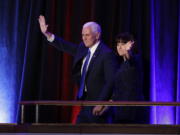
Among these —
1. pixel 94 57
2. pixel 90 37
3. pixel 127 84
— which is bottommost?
pixel 127 84

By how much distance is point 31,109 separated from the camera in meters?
5.11

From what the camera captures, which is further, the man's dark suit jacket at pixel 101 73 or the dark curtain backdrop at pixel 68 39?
the dark curtain backdrop at pixel 68 39

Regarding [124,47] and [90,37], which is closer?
[124,47]

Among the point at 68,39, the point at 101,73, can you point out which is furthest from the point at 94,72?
the point at 68,39

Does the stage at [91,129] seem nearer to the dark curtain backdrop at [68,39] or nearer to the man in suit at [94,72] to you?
the man in suit at [94,72]

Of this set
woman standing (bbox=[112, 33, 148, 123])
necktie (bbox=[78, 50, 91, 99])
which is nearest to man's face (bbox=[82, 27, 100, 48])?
necktie (bbox=[78, 50, 91, 99])

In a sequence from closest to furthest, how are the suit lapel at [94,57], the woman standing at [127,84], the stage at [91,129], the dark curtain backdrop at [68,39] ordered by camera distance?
the stage at [91,129]
the woman standing at [127,84]
the suit lapel at [94,57]
the dark curtain backdrop at [68,39]

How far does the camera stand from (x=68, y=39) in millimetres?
5102

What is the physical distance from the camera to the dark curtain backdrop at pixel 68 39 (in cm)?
487

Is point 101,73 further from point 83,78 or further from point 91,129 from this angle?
point 91,129

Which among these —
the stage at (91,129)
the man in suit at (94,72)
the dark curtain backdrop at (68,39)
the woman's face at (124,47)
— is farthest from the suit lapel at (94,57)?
the stage at (91,129)

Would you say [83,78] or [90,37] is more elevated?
[90,37]

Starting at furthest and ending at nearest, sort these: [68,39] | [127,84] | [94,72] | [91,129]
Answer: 1. [68,39]
2. [94,72]
3. [127,84]
4. [91,129]

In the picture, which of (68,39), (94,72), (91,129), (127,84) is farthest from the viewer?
(68,39)
